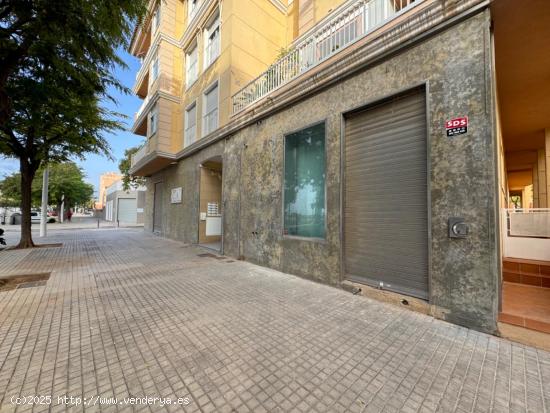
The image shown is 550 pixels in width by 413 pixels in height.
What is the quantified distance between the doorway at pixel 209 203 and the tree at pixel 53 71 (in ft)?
13.4

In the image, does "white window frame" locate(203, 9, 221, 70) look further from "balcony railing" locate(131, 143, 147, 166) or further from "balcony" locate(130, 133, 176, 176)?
"balcony railing" locate(131, 143, 147, 166)

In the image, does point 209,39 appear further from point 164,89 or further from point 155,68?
point 155,68

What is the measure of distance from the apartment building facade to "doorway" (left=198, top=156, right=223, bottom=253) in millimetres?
1784

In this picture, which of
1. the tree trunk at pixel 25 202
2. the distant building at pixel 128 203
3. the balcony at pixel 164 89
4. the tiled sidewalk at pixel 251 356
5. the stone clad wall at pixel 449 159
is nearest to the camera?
the tiled sidewalk at pixel 251 356

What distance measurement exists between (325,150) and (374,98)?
1.31 meters

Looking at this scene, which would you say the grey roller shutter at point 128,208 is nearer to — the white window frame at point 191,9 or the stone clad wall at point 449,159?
the white window frame at point 191,9

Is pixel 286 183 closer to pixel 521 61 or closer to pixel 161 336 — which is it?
pixel 161 336

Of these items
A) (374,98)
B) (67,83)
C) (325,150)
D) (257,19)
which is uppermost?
(257,19)

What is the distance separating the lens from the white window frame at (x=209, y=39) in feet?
31.1

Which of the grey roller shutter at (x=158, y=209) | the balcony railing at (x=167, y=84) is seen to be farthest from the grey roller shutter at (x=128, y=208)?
the balcony railing at (x=167, y=84)

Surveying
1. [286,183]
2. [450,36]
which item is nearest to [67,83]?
[286,183]

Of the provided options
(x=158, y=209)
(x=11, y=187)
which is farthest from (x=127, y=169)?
(x=11, y=187)

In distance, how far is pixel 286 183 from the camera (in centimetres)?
595

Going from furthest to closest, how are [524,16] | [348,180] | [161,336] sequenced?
1. [348,180]
2. [524,16]
3. [161,336]
